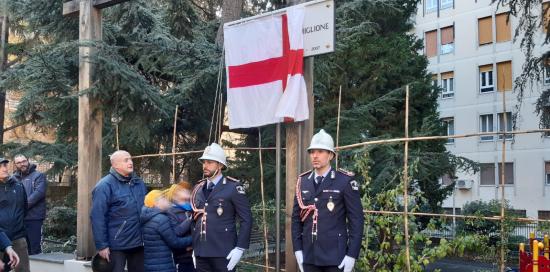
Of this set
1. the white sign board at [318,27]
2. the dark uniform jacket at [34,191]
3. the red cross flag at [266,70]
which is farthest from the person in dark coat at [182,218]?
the dark uniform jacket at [34,191]

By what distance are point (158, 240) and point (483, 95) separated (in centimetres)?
3160

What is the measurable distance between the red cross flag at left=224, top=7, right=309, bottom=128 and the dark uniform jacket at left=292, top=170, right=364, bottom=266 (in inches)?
52.1

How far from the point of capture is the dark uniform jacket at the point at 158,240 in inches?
215

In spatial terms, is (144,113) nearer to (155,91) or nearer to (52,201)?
(155,91)

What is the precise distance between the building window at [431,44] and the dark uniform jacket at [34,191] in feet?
101

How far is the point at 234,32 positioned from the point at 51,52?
4.32 meters

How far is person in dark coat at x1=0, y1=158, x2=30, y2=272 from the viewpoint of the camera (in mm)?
6598

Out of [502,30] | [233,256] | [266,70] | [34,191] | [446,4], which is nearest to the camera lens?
[233,256]

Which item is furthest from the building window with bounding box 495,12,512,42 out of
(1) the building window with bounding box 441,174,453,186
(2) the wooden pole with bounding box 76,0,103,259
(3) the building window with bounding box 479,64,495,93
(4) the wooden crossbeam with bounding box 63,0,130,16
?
(2) the wooden pole with bounding box 76,0,103,259

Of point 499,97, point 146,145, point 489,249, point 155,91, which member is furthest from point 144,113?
point 499,97

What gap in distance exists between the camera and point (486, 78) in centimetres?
3456

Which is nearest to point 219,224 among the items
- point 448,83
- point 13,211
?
point 13,211

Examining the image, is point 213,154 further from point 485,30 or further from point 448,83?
point 448,83

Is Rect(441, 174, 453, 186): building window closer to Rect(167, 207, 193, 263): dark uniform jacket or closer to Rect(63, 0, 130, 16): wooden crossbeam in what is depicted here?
Rect(63, 0, 130, 16): wooden crossbeam
